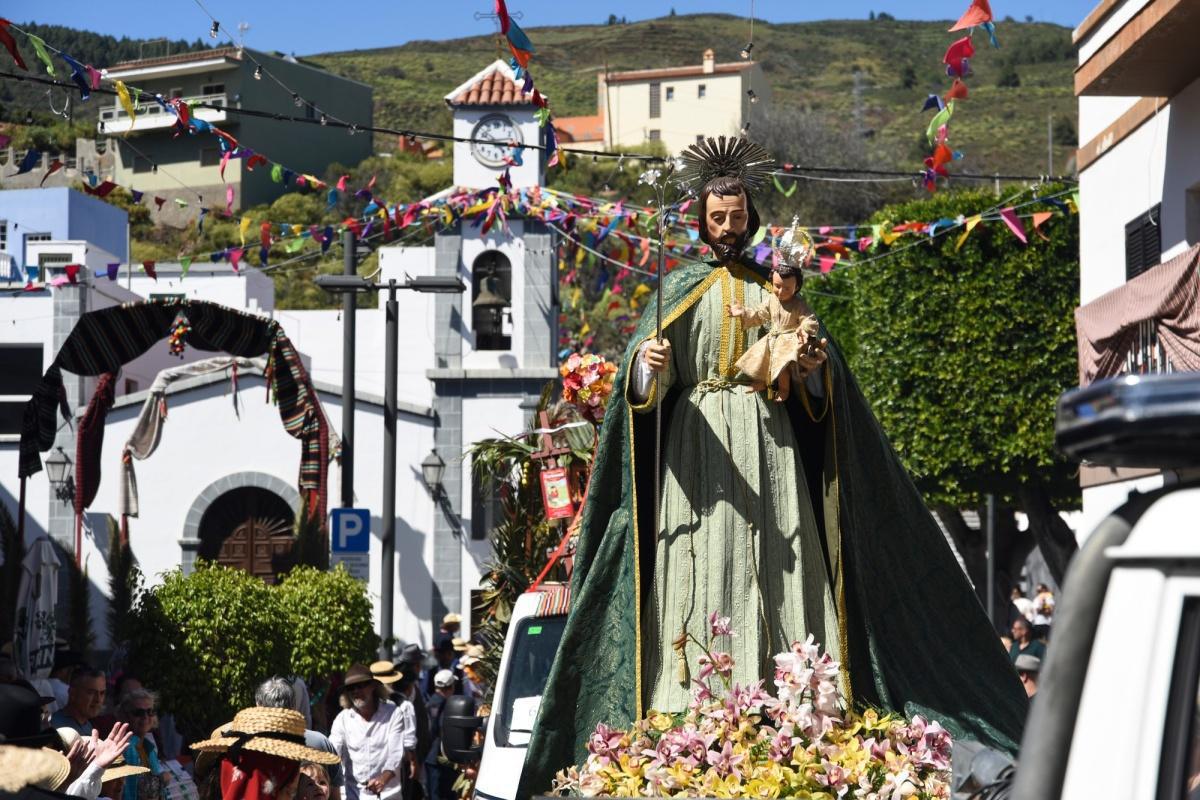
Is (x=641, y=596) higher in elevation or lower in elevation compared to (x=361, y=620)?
higher

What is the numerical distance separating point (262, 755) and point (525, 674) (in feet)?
9.63

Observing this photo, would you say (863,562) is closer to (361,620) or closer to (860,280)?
(361,620)

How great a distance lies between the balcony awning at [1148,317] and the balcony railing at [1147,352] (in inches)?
1.6

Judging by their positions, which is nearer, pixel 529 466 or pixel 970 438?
pixel 529 466

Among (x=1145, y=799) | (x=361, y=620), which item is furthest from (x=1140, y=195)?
(x=1145, y=799)

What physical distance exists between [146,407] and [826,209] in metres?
31.4

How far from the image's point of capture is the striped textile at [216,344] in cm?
→ 2045

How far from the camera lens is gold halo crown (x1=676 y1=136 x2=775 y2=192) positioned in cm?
658

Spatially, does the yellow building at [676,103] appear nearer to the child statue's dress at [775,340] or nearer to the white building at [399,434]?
the white building at [399,434]

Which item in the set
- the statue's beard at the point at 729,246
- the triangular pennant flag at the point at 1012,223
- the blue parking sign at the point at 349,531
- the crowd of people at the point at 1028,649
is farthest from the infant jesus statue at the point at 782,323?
the blue parking sign at the point at 349,531

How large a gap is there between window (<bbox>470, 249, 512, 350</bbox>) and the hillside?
58.1 meters

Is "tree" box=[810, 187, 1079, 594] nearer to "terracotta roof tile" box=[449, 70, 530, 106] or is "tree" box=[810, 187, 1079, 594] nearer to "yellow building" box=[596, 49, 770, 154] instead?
"terracotta roof tile" box=[449, 70, 530, 106]

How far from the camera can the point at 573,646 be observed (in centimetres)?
638

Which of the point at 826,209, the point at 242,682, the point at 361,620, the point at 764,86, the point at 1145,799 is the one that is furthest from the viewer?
the point at 764,86
